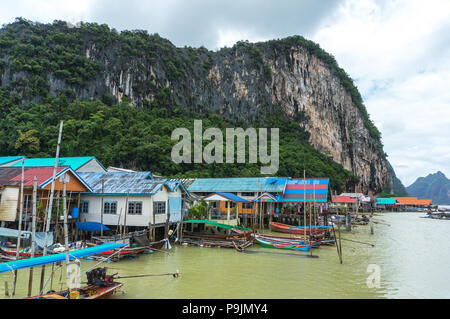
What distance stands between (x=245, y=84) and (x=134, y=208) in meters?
76.0

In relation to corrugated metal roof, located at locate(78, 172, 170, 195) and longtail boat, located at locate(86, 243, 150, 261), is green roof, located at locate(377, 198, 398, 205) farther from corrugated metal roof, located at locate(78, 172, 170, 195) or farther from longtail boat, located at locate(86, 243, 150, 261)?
longtail boat, located at locate(86, 243, 150, 261)

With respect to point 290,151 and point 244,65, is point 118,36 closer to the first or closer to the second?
point 244,65

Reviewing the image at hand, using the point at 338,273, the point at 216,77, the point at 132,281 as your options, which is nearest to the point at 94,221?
the point at 132,281

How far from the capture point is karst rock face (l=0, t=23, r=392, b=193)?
2625 inches

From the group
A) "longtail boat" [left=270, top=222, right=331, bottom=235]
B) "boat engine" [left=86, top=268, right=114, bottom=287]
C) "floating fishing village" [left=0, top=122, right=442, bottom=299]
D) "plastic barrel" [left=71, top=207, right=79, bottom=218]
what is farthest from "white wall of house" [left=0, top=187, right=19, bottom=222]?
"longtail boat" [left=270, top=222, right=331, bottom=235]

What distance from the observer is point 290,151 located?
68.2m

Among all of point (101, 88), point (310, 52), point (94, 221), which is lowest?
point (94, 221)

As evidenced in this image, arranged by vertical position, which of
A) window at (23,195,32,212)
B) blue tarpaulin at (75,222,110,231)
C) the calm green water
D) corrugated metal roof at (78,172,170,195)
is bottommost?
the calm green water

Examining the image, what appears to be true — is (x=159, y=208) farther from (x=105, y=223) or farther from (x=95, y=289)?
(x=95, y=289)

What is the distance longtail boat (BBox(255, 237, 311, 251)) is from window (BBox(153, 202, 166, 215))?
735cm

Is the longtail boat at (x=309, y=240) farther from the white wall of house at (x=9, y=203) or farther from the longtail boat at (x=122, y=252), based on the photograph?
the white wall of house at (x=9, y=203)

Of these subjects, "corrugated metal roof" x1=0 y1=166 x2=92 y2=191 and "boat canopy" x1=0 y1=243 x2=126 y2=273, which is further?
"corrugated metal roof" x1=0 y1=166 x2=92 y2=191

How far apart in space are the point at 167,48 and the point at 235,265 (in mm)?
76039

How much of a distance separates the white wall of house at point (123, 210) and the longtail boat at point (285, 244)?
24.3 feet
